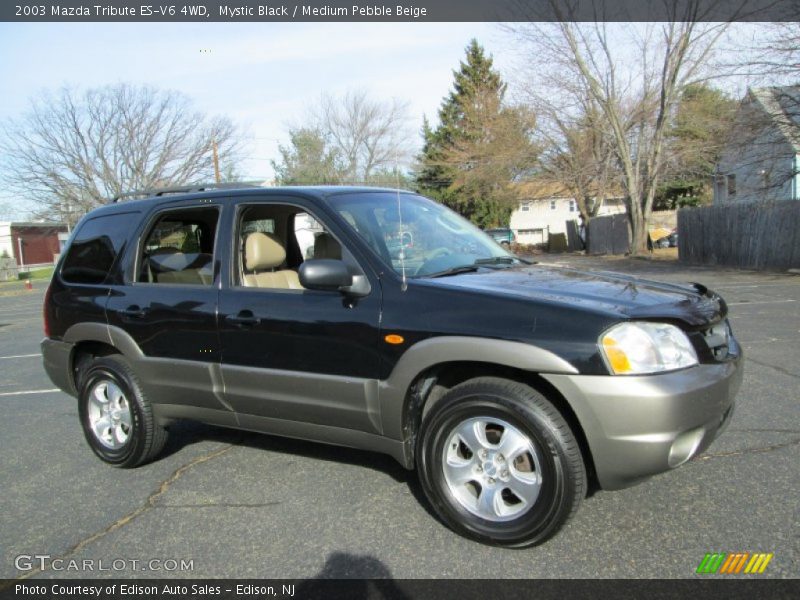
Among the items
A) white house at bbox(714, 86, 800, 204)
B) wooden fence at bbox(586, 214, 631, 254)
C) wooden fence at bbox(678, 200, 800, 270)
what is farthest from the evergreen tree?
white house at bbox(714, 86, 800, 204)

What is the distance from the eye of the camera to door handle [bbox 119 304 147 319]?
4.29m

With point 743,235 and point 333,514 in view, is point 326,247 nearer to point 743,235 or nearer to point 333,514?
point 333,514

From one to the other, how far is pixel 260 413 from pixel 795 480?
3.16 metres

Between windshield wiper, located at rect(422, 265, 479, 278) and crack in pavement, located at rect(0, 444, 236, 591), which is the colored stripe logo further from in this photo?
crack in pavement, located at rect(0, 444, 236, 591)

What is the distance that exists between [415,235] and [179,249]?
6.28ft

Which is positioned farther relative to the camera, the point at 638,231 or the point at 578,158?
the point at 578,158

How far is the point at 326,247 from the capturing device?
4027mm

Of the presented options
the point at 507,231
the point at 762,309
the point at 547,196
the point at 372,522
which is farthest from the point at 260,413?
the point at 547,196

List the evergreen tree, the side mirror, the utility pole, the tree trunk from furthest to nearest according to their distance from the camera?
the evergreen tree → the utility pole → the tree trunk → the side mirror

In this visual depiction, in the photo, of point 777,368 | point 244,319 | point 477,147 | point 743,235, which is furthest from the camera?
point 477,147

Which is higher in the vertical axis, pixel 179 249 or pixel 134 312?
pixel 179 249

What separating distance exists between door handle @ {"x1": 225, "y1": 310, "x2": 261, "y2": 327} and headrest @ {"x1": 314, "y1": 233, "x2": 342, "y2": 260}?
0.61 metres

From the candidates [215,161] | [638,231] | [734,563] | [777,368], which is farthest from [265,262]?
[215,161]

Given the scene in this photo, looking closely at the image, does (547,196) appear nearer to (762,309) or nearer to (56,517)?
(762,309)
